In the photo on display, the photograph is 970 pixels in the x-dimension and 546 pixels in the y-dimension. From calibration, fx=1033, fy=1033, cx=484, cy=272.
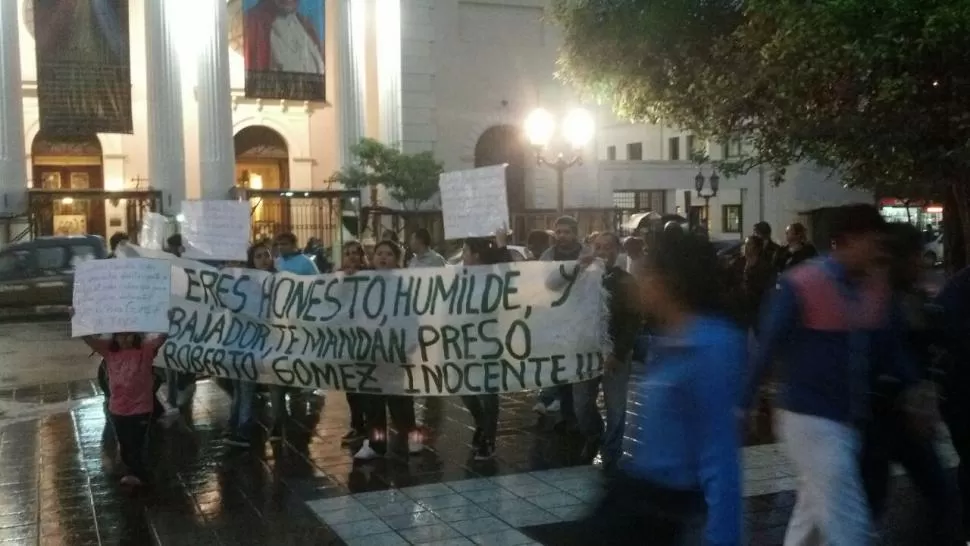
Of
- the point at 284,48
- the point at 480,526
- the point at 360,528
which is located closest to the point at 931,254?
the point at 480,526

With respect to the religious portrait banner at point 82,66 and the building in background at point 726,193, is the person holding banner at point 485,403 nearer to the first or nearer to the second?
the religious portrait banner at point 82,66

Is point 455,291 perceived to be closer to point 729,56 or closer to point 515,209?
point 729,56

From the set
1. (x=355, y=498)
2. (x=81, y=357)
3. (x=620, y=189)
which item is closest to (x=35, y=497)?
(x=355, y=498)

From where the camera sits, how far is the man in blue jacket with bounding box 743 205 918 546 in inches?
155

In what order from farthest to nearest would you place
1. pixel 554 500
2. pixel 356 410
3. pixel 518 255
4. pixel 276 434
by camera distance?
pixel 518 255 < pixel 276 434 < pixel 356 410 < pixel 554 500

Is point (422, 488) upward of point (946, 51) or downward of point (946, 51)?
downward

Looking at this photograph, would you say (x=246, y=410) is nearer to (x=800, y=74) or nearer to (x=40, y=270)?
(x=800, y=74)

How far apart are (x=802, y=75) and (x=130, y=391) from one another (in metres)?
8.09

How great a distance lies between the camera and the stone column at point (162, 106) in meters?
27.9

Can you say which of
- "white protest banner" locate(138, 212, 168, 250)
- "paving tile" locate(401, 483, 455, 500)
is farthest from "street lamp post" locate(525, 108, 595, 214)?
"paving tile" locate(401, 483, 455, 500)

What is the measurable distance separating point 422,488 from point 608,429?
54.1 inches

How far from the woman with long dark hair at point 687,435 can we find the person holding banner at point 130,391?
15.0ft

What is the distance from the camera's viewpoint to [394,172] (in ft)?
88.9

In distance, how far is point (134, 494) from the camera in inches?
282
